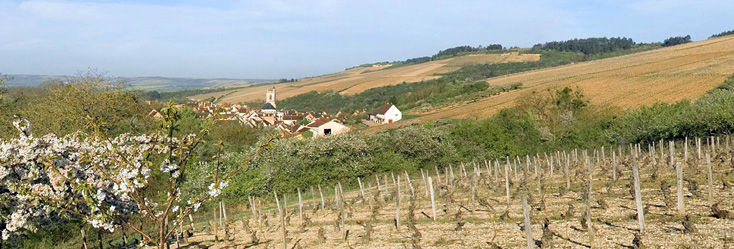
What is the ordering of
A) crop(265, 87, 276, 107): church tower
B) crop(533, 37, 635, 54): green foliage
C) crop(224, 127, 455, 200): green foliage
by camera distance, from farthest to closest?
crop(533, 37, 635, 54): green foliage → crop(265, 87, 276, 107): church tower → crop(224, 127, 455, 200): green foliage

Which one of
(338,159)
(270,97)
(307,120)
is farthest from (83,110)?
(270,97)

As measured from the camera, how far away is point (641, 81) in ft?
241

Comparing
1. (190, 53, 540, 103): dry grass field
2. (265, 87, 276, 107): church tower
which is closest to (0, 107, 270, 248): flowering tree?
(190, 53, 540, 103): dry grass field

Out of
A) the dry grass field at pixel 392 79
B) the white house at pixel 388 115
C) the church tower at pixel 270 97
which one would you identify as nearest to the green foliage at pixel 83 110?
the white house at pixel 388 115

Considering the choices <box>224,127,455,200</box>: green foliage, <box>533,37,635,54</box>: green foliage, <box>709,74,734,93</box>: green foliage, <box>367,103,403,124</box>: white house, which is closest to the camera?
<box>224,127,455,200</box>: green foliage

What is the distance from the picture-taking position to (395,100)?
376 feet

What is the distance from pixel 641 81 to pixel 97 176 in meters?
73.9

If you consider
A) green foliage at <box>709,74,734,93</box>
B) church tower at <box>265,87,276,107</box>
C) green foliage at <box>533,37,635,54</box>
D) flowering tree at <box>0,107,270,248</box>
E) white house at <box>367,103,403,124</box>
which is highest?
green foliage at <box>533,37,635,54</box>

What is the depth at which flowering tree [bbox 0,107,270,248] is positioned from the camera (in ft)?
32.3

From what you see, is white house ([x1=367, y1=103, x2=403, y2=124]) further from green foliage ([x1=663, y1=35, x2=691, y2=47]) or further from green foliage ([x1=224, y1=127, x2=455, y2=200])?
green foliage ([x1=663, y1=35, x2=691, y2=47])

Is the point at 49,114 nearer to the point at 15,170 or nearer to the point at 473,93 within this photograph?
the point at 15,170

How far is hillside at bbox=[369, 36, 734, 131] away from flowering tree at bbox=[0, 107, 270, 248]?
5133 cm

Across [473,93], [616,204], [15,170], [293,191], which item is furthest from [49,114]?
[473,93]

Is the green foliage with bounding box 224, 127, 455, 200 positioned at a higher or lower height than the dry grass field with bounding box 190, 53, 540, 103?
lower
